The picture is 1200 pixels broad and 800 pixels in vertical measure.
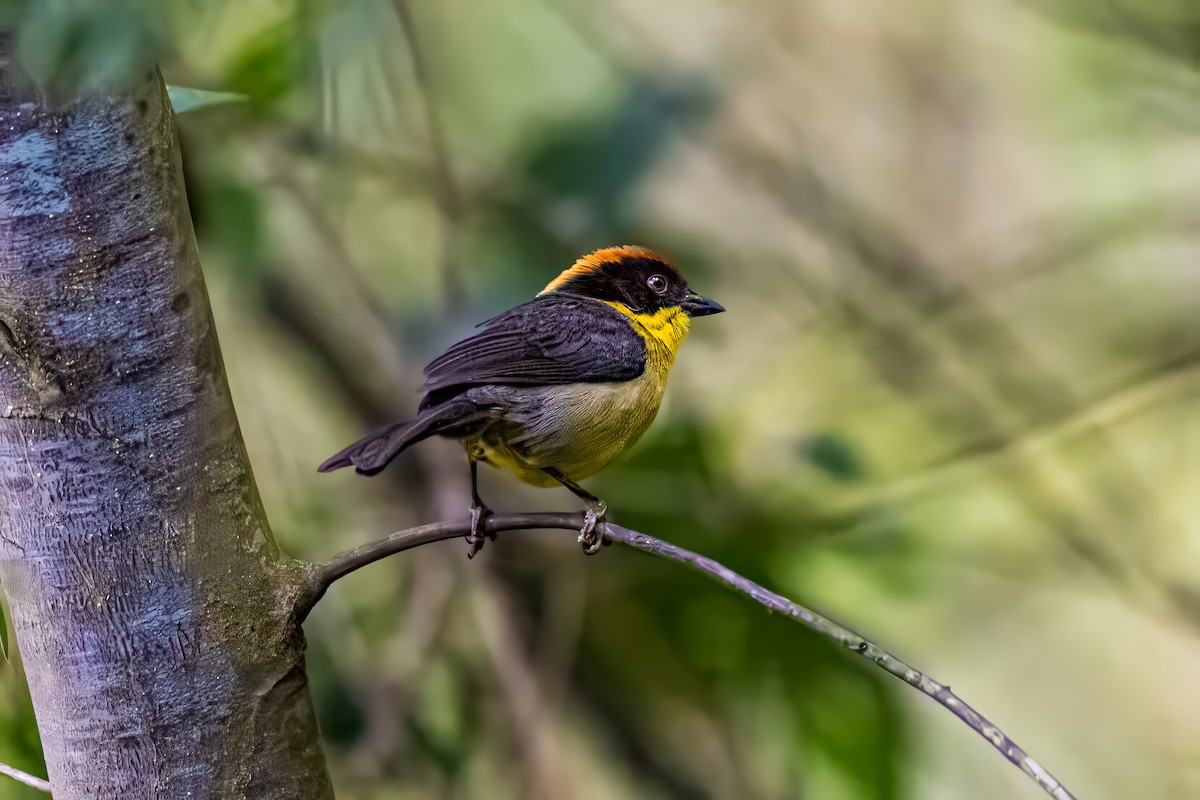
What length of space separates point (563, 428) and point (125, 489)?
961 millimetres

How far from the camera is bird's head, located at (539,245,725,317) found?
2740 millimetres

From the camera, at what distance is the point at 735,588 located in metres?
1.61

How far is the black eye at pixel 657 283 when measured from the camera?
277cm

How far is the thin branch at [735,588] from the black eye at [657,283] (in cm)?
103

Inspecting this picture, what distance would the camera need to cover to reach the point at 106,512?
5.09 feet

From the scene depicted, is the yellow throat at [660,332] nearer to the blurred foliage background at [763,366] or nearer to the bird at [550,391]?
the bird at [550,391]

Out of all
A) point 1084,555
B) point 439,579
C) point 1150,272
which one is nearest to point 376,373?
point 439,579

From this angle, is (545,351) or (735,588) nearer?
(735,588)

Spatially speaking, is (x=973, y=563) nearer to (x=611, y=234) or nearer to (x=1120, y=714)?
(x=1120, y=714)

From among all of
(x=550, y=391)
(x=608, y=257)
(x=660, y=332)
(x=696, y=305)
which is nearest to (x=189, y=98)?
(x=550, y=391)

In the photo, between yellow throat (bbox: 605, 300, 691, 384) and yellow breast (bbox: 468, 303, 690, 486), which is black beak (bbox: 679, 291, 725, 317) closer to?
yellow throat (bbox: 605, 300, 691, 384)

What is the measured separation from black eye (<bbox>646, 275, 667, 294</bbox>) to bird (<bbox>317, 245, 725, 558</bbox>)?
0.15 m

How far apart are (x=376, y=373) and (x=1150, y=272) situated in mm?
2823

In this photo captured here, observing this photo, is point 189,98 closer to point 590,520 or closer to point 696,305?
point 590,520
